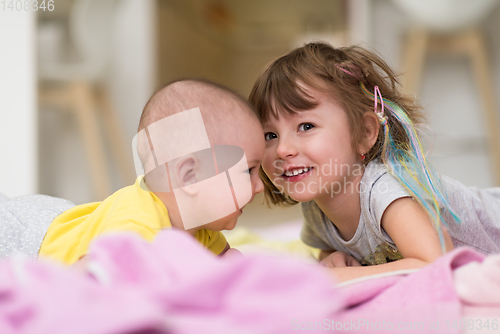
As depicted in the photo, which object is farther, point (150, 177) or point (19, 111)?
point (19, 111)

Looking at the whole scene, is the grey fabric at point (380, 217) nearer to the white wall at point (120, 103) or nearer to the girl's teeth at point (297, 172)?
the girl's teeth at point (297, 172)

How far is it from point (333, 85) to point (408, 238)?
34cm

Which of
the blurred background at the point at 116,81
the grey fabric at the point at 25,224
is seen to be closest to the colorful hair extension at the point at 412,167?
the grey fabric at the point at 25,224

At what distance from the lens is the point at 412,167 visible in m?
0.85

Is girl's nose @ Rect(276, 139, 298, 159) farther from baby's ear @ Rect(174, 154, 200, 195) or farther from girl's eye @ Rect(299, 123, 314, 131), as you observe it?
baby's ear @ Rect(174, 154, 200, 195)

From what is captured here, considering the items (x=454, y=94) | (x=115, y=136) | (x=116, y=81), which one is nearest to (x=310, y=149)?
(x=454, y=94)

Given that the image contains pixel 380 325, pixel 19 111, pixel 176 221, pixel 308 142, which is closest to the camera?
pixel 380 325

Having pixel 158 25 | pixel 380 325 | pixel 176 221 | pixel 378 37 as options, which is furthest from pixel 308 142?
pixel 158 25

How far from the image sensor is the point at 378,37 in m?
1.94

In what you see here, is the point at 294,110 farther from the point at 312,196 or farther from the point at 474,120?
the point at 474,120

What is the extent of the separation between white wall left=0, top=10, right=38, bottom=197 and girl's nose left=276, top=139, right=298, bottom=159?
4.55 ft

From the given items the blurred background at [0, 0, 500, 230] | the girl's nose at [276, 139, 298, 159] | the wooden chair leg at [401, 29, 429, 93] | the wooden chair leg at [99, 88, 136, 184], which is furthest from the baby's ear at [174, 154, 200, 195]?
the wooden chair leg at [99, 88, 136, 184]

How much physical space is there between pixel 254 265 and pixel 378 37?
180 cm

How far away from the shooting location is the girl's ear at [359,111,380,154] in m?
0.92
